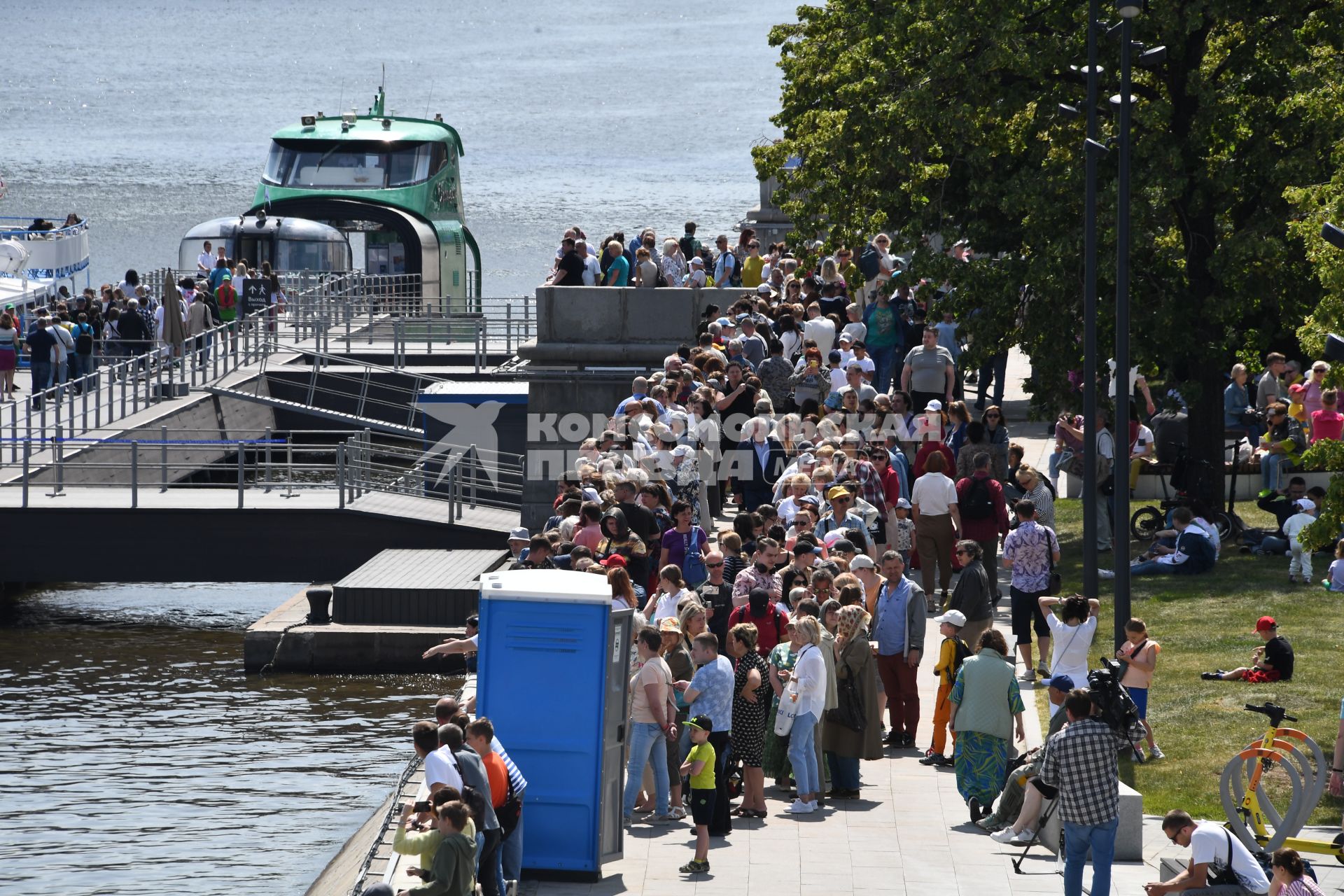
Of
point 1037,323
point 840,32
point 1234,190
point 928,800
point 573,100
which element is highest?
point 573,100

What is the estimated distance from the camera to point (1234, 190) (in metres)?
21.7

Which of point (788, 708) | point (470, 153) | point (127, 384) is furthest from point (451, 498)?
point (470, 153)

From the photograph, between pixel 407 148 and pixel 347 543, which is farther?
pixel 407 148

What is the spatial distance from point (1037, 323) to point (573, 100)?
543 ft

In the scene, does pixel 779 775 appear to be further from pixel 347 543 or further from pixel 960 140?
pixel 347 543

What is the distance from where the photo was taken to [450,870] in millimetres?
9734

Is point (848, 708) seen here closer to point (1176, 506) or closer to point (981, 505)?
point (981, 505)

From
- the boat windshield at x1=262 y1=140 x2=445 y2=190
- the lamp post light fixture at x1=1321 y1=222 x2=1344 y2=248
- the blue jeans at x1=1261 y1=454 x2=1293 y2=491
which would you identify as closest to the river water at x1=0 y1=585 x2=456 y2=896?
the lamp post light fixture at x1=1321 y1=222 x2=1344 y2=248

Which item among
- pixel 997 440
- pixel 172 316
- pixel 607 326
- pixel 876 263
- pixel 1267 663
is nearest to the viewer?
pixel 1267 663

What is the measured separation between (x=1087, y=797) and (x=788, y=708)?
2.38m

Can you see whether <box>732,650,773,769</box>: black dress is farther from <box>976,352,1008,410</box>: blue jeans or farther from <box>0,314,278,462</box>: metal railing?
<box>0,314,278,462</box>: metal railing

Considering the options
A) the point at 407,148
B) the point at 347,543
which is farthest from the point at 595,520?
the point at 407,148

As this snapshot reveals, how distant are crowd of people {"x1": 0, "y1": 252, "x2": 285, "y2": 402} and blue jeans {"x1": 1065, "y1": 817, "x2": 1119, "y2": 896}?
23529 millimetres

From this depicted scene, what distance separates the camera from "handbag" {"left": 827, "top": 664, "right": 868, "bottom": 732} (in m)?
13.1
